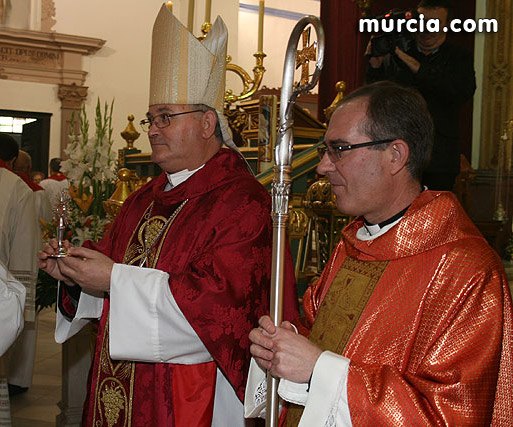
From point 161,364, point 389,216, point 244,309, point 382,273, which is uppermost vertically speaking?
point 389,216

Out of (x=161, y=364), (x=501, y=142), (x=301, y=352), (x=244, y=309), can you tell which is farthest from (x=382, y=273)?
(x=501, y=142)

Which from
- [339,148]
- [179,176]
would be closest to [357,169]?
[339,148]

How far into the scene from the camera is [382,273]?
6.49 ft

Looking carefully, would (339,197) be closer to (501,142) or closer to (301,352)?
(301,352)

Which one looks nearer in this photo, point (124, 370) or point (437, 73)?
point (124, 370)

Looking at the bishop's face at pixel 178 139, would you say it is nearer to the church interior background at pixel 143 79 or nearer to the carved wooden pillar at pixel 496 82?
the church interior background at pixel 143 79

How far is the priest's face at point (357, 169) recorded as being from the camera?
1.97m

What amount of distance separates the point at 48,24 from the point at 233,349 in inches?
478

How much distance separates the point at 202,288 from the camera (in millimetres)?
2445

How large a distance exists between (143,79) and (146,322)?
40.6ft

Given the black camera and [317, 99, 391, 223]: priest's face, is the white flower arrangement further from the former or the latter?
[317, 99, 391, 223]: priest's face

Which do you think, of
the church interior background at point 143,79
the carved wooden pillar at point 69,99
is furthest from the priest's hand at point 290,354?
the carved wooden pillar at point 69,99

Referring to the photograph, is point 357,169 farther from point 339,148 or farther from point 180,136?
point 180,136

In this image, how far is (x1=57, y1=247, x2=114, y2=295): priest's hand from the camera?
2451 millimetres
